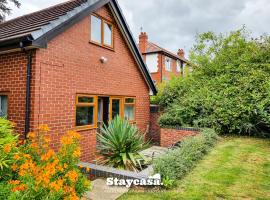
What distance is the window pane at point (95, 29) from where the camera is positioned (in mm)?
8969

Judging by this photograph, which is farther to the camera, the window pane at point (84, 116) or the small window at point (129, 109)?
the small window at point (129, 109)

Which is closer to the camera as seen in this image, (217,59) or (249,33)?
(217,59)

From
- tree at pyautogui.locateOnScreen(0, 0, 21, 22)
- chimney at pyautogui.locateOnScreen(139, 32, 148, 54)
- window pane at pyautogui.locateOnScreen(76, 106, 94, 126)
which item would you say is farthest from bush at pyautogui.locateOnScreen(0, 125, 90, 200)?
chimney at pyautogui.locateOnScreen(139, 32, 148, 54)

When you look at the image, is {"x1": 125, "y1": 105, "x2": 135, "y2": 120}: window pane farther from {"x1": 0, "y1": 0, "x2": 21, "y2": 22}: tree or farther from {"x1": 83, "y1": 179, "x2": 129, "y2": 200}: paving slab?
{"x1": 0, "y1": 0, "x2": 21, "y2": 22}: tree

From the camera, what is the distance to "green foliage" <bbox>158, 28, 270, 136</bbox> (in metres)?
11.1

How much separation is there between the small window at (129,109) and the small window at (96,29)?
3.55 metres

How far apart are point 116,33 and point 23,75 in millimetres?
5110

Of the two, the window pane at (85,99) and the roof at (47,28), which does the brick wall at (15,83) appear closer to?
the roof at (47,28)

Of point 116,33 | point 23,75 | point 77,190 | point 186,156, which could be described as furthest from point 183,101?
point 77,190

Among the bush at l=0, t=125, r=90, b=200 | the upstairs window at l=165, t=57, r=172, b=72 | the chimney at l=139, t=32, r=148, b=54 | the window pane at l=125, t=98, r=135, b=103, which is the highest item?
the chimney at l=139, t=32, r=148, b=54

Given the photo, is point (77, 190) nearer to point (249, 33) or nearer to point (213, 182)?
point (213, 182)

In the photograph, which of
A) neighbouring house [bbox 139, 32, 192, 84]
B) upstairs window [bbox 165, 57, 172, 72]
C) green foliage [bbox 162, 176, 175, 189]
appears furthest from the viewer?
upstairs window [bbox 165, 57, 172, 72]

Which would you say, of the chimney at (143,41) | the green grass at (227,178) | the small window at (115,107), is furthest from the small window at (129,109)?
the chimney at (143,41)

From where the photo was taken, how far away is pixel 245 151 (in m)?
8.63
